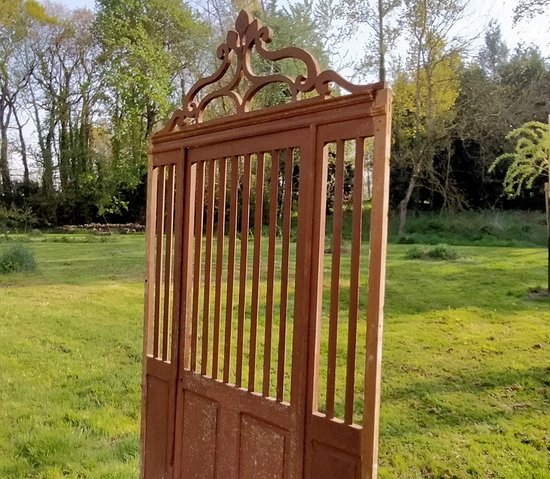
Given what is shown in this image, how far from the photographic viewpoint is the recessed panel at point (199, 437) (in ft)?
6.35

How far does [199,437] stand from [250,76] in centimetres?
121

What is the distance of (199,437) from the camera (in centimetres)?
199

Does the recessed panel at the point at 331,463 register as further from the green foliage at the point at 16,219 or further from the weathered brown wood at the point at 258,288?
the green foliage at the point at 16,219

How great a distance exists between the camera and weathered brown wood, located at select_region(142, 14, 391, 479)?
4.87 ft

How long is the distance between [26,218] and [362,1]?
38.8 feet

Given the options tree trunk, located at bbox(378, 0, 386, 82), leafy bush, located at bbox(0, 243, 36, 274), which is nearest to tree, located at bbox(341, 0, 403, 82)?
tree trunk, located at bbox(378, 0, 386, 82)

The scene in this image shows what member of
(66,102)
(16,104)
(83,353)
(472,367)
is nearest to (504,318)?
(472,367)

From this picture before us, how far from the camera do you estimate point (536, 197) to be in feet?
50.0

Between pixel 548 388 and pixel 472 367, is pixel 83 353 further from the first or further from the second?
pixel 548 388

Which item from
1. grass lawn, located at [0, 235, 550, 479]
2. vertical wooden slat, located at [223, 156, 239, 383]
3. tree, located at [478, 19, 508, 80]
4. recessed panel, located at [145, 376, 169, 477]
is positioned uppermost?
tree, located at [478, 19, 508, 80]

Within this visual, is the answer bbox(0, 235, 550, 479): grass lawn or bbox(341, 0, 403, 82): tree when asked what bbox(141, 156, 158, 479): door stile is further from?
bbox(341, 0, 403, 82): tree

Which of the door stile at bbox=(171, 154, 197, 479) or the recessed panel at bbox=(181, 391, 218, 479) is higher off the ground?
the door stile at bbox=(171, 154, 197, 479)

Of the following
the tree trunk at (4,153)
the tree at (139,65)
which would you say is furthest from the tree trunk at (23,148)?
the tree at (139,65)

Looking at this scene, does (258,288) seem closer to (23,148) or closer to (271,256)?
(271,256)
